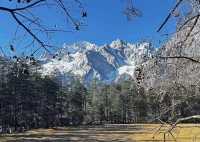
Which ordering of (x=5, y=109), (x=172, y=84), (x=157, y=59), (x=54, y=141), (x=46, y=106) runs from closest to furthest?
1. (x=157, y=59)
2. (x=172, y=84)
3. (x=54, y=141)
4. (x=5, y=109)
5. (x=46, y=106)

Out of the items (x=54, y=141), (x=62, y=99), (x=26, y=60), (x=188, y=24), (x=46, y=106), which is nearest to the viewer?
(x=26, y=60)

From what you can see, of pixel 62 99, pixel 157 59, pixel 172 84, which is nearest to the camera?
pixel 157 59

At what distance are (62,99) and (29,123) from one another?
18950 mm

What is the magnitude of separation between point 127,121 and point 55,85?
36.2m

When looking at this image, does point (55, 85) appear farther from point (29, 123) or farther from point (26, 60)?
point (26, 60)

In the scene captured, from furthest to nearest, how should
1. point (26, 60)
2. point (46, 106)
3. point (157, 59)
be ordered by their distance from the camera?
1. point (46, 106)
2. point (157, 59)
3. point (26, 60)

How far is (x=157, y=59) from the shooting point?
9.06 m

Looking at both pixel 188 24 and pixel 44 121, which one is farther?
pixel 44 121

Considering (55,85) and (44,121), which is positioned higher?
(55,85)

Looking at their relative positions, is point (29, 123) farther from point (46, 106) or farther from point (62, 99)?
point (62, 99)

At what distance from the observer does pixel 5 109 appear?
94688mm

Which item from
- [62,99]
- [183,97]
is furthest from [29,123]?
[183,97]

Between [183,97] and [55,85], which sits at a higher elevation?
[55,85]

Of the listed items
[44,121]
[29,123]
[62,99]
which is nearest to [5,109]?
[29,123]
